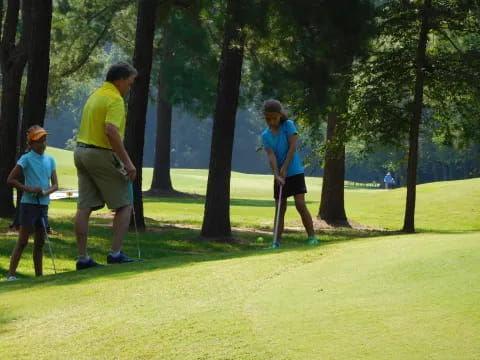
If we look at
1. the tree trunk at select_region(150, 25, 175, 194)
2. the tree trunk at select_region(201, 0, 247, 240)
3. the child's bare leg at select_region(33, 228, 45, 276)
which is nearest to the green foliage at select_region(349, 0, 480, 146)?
the tree trunk at select_region(201, 0, 247, 240)

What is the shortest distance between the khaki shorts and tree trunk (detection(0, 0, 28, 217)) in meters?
11.9

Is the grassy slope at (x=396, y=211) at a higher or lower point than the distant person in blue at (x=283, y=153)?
lower

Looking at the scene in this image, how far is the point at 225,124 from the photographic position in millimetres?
19094

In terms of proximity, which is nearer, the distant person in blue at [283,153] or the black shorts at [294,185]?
the distant person in blue at [283,153]

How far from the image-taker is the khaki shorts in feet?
33.0

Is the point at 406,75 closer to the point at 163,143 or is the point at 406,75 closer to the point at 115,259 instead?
the point at 115,259

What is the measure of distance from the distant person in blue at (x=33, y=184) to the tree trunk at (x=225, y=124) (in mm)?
7841

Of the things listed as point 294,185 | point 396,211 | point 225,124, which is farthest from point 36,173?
point 396,211

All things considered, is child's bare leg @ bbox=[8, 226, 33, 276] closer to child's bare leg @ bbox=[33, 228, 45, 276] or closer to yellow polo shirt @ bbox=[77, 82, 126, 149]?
child's bare leg @ bbox=[33, 228, 45, 276]

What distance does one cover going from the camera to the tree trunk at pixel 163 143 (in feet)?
145

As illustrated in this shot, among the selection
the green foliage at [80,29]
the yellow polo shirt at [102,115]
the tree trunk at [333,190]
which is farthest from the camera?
the green foliage at [80,29]

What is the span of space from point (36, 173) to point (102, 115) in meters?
1.39

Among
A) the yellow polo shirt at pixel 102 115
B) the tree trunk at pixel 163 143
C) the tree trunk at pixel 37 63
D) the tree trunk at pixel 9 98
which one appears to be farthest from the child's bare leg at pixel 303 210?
the tree trunk at pixel 163 143

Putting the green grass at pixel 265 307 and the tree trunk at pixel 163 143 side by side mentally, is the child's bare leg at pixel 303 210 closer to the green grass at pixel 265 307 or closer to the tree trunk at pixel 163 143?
the green grass at pixel 265 307
